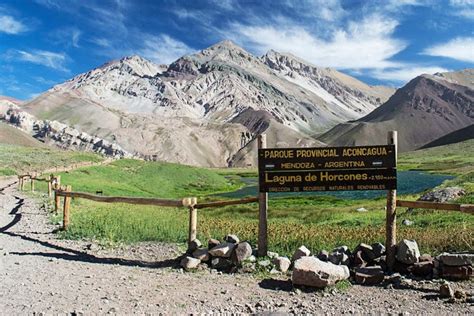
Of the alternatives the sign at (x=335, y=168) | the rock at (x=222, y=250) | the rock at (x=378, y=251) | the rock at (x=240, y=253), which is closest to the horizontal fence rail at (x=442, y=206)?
the sign at (x=335, y=168)

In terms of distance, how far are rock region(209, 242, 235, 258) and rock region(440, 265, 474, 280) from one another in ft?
20.4

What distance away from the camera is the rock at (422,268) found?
12.7 meters

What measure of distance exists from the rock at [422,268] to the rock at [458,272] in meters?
0.38

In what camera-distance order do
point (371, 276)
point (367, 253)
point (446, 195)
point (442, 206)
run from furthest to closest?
point (446, 195) → point (367, 253) → point (442, 206) → point (371, 276)

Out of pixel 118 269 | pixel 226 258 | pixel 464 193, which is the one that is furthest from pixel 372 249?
pixel 464 193

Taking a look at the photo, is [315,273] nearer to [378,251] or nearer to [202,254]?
[378,251]

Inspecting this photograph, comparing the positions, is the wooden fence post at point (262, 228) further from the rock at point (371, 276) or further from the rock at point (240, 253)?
the rock at point (371, 276)

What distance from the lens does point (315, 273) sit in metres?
11.6

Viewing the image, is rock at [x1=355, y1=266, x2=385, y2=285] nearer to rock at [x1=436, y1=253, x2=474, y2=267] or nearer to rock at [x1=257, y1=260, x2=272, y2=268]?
rock at [x1=436, y1=253, x2=474, y2=267]

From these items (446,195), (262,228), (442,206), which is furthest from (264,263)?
(446,195)

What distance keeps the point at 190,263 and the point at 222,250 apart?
1.08 metres

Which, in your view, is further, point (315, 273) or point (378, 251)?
point (378, 251)

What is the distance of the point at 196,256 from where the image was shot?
14.3m

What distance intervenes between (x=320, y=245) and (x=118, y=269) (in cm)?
715
